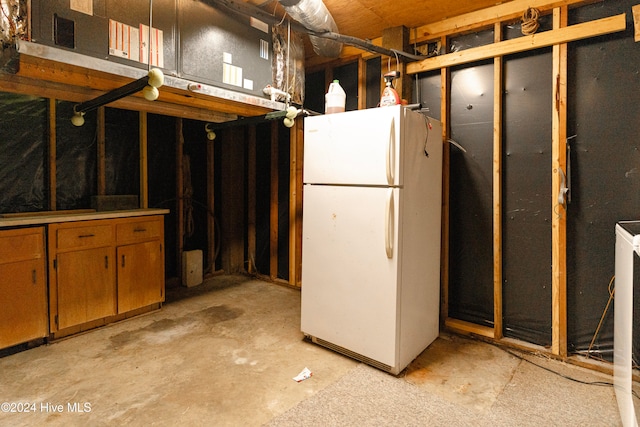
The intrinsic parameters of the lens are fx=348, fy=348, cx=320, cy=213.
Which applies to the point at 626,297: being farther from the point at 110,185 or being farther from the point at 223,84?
the point at 110,185

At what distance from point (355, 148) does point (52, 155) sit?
8.56 feet

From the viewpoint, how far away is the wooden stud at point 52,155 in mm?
2932

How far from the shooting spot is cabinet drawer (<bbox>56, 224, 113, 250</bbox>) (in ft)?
8.20

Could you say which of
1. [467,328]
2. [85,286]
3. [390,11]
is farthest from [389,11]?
[85,286]

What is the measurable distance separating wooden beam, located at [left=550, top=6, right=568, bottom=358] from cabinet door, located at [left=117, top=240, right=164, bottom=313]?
3.11 m

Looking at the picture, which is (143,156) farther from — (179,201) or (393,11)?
(393,11)

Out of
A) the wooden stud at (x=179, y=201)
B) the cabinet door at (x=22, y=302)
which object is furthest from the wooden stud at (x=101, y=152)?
the cabinet door at (x=22, y=302)

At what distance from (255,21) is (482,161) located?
1.96m

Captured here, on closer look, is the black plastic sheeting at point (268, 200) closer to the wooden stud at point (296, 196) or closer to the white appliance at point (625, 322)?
the wooden stud at point (296, 196)

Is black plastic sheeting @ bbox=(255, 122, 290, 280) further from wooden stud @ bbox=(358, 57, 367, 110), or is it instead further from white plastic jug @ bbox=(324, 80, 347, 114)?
white plastic jug @ bbox=(324, 80, 347, 114)

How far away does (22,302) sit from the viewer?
2307mm

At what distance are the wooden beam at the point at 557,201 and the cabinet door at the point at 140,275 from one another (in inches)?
123

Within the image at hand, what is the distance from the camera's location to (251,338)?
8.66 feet

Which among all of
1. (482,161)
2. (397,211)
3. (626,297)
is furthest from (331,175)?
(626,297)
